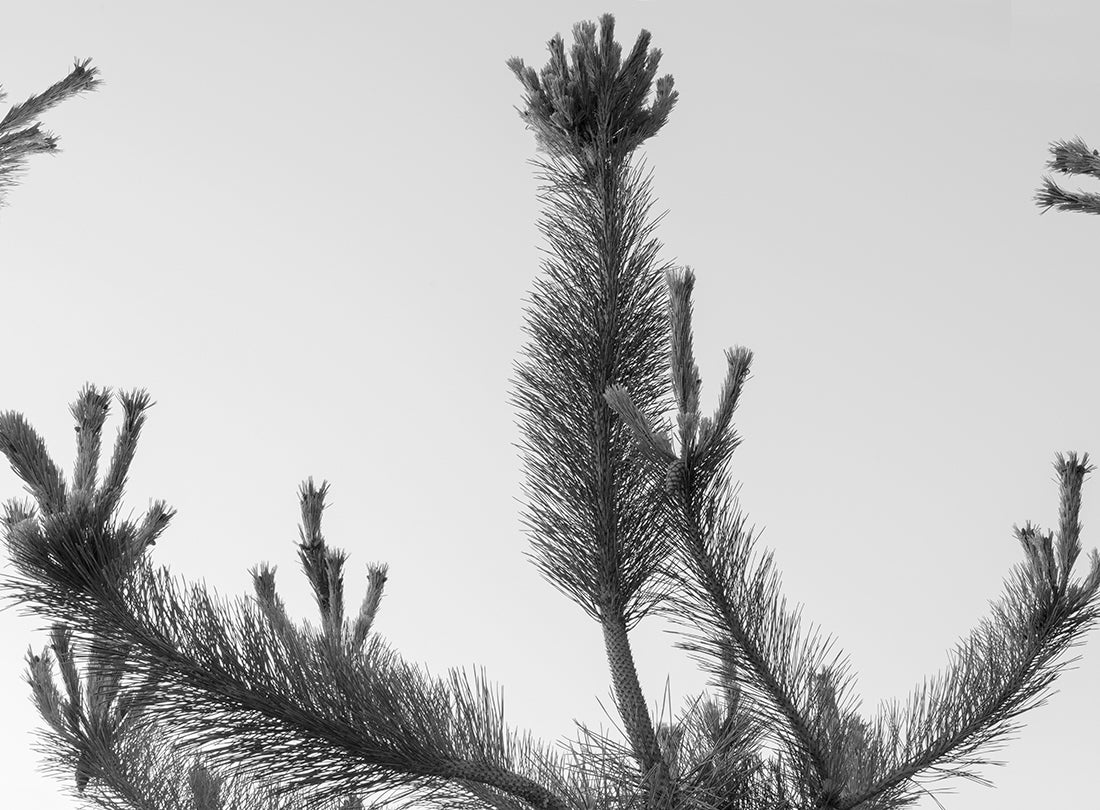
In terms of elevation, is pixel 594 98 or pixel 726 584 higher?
pixel 594 98

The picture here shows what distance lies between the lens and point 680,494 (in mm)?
2492

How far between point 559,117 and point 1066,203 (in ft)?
5.69

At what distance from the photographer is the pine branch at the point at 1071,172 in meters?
3.16

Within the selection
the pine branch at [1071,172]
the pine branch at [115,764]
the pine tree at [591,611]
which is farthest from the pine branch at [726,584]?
the pine branch at [115,764]

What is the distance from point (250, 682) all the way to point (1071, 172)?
2.90 meters

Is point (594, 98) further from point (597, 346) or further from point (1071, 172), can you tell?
point (1071, 172)

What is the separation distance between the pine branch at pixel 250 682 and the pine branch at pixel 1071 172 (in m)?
2.46

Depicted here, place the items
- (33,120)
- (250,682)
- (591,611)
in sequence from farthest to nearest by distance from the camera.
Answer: (33,120) → (591,611) → (250,682)

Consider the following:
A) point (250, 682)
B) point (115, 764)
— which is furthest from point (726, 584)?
point (115, 764)

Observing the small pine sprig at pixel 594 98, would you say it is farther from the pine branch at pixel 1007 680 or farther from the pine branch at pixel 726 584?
the pine branch at pixel 1007 680

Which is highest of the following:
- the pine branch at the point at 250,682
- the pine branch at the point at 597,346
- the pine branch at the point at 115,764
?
the pine branch at the point at 597,346

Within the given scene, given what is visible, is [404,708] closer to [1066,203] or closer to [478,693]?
[478,693]

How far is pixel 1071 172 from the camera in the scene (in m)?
3.24

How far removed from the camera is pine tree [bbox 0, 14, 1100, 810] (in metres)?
2.11
